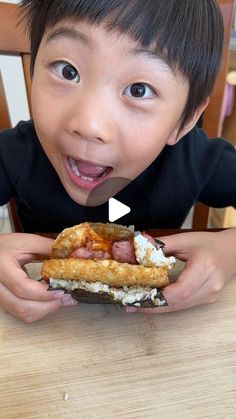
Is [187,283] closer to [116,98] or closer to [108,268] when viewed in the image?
[108,268]

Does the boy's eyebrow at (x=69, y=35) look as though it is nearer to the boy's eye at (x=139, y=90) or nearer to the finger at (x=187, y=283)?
the boy's eye at (x=139, y=90)

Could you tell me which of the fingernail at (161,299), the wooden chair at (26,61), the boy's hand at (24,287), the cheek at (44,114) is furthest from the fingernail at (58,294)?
the wooden chair at (26,61)

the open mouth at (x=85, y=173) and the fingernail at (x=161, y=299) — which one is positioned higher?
the open mouth at (x=85, y=173)

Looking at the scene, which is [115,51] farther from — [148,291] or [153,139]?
[148,291]

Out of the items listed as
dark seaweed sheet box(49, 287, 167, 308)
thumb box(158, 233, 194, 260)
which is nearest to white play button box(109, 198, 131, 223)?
thumb box(158, 233, 194, 260)

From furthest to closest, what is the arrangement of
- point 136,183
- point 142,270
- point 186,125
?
1. point 136,183
2. point 186,125
3. point 142,270

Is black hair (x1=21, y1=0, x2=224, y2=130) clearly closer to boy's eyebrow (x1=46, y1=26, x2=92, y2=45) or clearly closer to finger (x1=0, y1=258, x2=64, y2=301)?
boy's eyebrow (x1=46, y1=26, x2=92, y2=45)

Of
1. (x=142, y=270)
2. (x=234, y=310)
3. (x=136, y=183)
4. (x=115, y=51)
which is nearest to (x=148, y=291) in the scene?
(x=142, y=270)

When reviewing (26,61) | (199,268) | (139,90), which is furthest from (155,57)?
(26,61)
